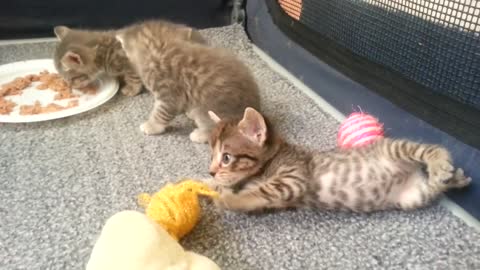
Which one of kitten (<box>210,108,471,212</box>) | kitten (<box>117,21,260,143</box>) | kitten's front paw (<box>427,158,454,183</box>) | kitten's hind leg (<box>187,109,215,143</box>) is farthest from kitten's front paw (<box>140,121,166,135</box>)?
kitten's front paw (<box>427,158,454,183</box>)

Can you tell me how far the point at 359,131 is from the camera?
1219 mm

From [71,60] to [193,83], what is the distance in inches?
20.6

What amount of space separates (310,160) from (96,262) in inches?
21.1

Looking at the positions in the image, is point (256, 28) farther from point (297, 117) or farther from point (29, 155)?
point (29, 155)

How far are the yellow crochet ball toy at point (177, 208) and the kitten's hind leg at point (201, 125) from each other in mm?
345

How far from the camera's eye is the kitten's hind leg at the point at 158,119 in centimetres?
143

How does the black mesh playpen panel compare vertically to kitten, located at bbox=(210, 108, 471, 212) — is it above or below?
above

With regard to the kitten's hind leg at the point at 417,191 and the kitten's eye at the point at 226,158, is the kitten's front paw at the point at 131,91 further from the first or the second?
the kitten's hind leg at the point at 417,191

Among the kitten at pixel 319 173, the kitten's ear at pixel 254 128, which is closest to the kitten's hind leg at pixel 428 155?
the kitten at pixel 319 173

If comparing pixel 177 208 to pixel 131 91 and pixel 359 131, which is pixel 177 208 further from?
pixel 131 91

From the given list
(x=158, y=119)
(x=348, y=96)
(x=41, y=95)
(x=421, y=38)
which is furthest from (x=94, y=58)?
(x=421, y=38)

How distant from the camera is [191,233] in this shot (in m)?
Result: 1.03

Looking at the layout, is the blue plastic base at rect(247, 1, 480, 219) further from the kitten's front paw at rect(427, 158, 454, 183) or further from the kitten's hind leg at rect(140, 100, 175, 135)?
the kitten's hind leg at rect(140, 100, 175, 135)

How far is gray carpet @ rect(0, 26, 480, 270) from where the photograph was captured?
972 millimetres
